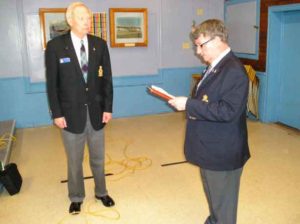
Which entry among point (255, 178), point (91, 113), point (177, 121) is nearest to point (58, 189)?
point (91, 113)

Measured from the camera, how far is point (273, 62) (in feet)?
15.6

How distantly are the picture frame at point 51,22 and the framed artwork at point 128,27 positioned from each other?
0.74 m

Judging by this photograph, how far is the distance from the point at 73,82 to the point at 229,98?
1193mm

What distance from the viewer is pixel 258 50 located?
4.92 metres

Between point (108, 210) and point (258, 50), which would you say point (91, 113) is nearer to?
point (108, 210)

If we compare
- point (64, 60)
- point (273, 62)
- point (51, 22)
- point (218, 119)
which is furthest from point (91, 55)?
point (273, 62)

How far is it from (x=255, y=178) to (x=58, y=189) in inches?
73.1

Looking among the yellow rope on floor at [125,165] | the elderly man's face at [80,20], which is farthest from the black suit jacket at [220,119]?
the yellow rope on floor at [125,165]

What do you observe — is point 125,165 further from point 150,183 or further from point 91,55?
point 91,55

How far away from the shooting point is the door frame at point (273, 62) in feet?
15.0

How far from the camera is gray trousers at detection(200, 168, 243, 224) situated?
70.4 inches

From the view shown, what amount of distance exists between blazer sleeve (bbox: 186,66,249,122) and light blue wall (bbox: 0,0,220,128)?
3.81 meters

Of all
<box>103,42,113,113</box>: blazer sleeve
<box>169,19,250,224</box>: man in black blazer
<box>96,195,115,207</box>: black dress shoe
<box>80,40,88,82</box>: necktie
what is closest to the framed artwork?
<box>103,42,113,113</box>: blazer sleeve

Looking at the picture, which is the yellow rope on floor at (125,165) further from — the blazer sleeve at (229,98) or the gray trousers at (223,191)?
the blazer sleeve at (229,98)
